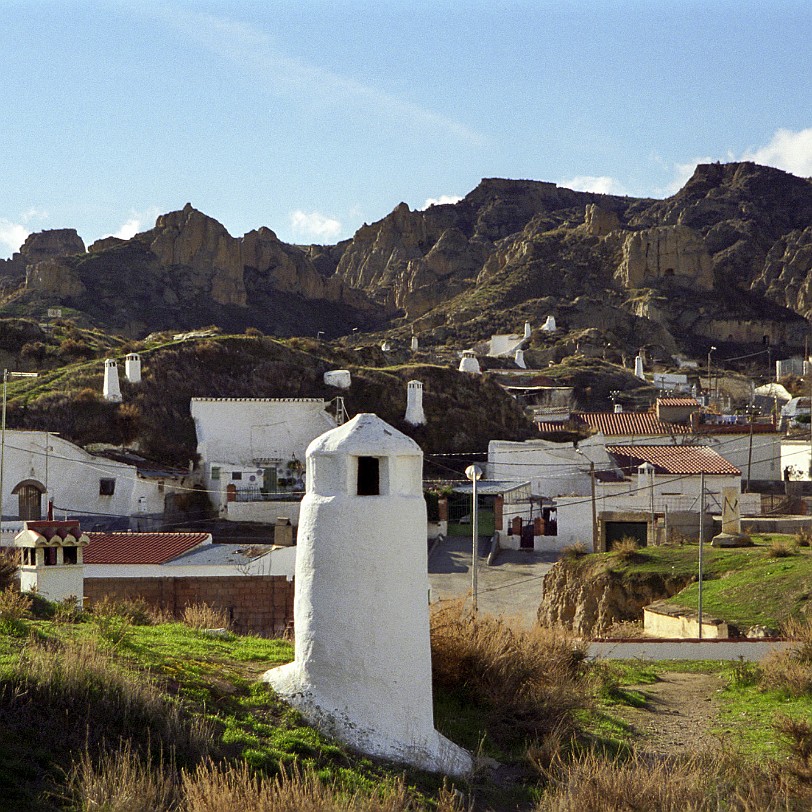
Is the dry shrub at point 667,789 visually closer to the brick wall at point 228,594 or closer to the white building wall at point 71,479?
the brick wall at point 228,594

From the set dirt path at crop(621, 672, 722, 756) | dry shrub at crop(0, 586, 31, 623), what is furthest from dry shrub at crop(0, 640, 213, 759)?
dirt path at crop(621, 672, 722, 756)

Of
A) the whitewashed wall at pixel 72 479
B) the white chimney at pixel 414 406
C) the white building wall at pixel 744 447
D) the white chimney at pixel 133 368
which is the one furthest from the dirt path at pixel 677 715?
the white chimney at pixel 133 368

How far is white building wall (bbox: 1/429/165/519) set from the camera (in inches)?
1147

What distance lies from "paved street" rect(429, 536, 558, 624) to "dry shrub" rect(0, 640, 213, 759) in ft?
46.5

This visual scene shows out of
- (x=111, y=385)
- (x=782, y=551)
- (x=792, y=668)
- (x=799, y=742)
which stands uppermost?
(x=111, y=385)

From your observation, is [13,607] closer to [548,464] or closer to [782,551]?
[782,551]

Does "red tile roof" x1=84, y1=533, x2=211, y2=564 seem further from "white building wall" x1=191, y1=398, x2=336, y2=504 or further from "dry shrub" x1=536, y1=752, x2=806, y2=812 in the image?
"dry shrub" x1=536, y1=752, x2=806, y2=812

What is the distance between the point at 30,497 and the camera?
29359 millimetres

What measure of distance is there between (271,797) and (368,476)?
328cm

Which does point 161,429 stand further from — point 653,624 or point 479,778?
point 479,778

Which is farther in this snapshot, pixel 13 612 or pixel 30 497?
pixel 30 497

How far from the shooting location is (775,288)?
113 m

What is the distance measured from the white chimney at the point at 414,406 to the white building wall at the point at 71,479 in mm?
11371

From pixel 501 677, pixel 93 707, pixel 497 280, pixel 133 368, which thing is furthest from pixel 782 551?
pixel 497 280
